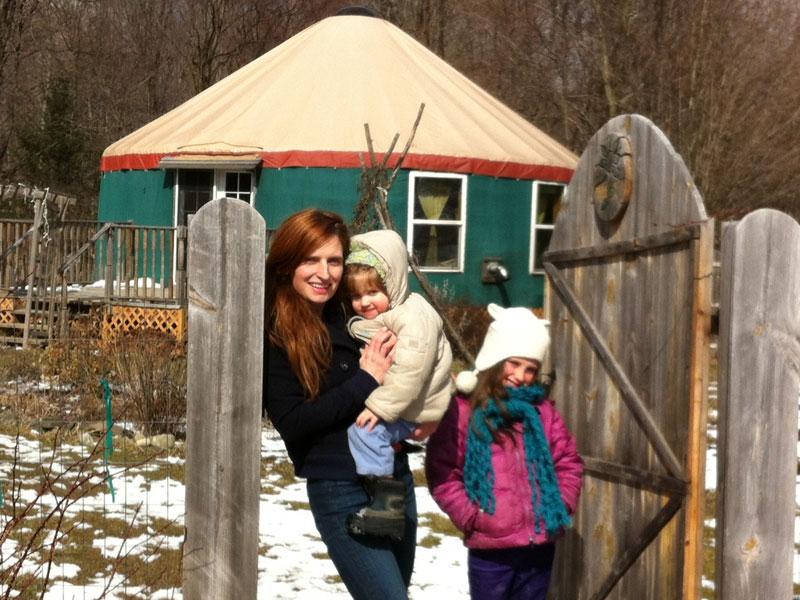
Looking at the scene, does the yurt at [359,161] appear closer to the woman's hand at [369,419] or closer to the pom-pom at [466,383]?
the pom-pom at [466,383]

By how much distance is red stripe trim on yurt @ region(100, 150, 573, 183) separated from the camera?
16.2m

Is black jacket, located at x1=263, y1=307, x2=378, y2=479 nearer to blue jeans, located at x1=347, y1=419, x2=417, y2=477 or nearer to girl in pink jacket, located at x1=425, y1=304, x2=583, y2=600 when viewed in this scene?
blue jeans, located at x1=347, y1=419, x2=417, y2=477

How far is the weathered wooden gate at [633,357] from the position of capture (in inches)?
156

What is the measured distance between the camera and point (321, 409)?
320cm

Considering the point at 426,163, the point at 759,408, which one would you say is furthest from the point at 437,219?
the point at 759,408

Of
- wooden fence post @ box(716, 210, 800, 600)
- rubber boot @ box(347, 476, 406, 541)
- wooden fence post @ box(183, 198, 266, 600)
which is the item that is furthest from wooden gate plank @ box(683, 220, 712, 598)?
wooden fence post @ box(183, 198, 266, 600)

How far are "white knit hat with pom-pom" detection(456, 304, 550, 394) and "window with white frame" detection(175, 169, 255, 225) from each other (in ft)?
44.4

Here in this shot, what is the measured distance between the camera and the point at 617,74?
1970cm

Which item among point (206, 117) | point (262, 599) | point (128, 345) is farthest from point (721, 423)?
point (206, 117)

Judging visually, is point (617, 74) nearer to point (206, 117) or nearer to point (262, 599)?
point (206, 117)

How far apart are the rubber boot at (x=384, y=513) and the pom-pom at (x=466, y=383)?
0.66 metres

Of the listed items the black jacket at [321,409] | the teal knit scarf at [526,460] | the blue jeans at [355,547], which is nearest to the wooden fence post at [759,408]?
the teal knit scarf at [526,460]

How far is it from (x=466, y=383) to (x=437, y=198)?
1299 centimetres

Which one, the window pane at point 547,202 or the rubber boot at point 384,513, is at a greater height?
the window pane at point 547,202
